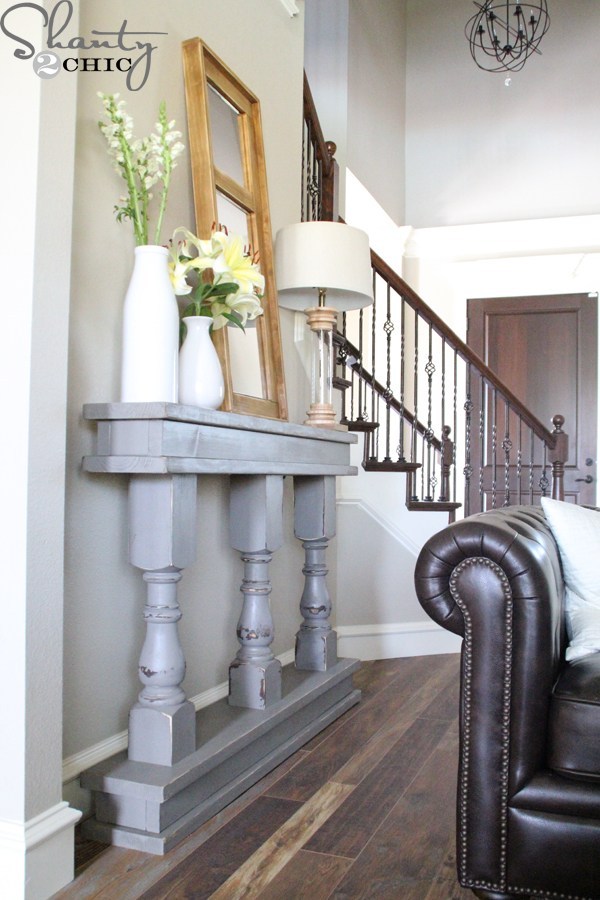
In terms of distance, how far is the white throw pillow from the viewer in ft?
6.17

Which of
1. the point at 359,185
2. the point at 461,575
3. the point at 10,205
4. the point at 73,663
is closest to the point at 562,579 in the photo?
the point at 461,575

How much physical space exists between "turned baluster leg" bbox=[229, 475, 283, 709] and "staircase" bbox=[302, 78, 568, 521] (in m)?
1.35

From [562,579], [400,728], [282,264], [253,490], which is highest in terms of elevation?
[282,264]

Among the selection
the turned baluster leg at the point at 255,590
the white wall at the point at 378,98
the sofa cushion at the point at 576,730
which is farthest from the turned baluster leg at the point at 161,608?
the white wall at the point at 378,98

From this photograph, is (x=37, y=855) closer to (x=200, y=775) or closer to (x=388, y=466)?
Answer: (x=200, y=775)

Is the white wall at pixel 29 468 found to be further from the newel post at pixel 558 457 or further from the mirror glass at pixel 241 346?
the newel post at pixel 558 457

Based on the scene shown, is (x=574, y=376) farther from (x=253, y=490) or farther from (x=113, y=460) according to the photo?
(x=113, y=460)

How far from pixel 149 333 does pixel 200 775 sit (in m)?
1.14

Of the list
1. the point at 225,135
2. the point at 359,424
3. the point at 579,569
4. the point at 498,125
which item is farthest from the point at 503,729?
the point at 498,125

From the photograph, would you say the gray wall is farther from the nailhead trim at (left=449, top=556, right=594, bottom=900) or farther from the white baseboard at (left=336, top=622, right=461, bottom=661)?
the nailhead trim at (left=449, top=556, right=594, bottom=900)

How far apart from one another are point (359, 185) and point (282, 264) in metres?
2.88

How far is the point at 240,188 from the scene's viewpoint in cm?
279

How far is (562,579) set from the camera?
6.75ft

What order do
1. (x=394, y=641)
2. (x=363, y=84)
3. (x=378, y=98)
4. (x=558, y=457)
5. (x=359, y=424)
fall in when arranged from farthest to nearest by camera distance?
1. (x=378, y=98)
2. (x=363, y=84)
3. (x=558, y=457)
4. (x=394, y=641)
5. (x=359, y=424)
